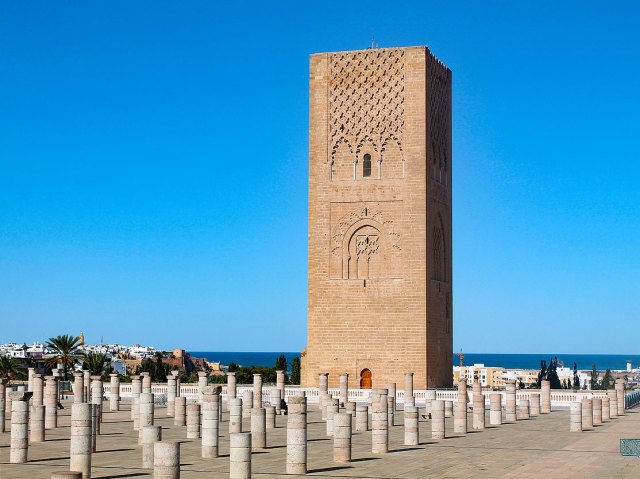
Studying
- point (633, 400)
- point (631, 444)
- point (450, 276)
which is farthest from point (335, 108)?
point (631, 444)

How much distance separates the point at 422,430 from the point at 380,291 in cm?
1449

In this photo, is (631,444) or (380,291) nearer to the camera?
(631,444)

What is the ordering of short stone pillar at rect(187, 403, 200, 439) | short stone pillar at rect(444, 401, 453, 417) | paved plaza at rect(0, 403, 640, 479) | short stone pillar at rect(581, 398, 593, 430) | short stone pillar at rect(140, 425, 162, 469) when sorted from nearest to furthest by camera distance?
paved plaza at rect(0, 403, 640, 479) < short stone pillar at rect(140, 425, 162, 469) < short stone pillar at rect(187, 403, 200, 439) < short stone pillar at rect(581, 398, 593, 430) < short stone pillar at rect(444, 401, 453, 417)

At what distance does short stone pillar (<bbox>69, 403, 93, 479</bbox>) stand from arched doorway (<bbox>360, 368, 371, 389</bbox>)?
2314 centimetres

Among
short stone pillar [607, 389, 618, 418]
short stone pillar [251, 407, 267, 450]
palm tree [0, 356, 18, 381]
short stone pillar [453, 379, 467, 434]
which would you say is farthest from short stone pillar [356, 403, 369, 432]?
palm tree [0, 356, 18, 381]

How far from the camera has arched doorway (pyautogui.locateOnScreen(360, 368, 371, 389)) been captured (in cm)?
3988

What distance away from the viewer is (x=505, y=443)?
22.3m

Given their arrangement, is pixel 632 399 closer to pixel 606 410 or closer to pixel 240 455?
pixel 606 410

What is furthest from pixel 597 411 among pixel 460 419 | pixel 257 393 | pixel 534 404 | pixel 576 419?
pixel 257 393

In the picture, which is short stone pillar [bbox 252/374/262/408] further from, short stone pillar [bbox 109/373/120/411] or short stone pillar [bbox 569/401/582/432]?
short stone pillar [bbox 569/401/582/432]

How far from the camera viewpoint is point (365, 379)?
39938mm

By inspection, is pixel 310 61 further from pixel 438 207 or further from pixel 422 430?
pixel 422 430

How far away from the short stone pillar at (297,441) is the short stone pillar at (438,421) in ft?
20.0

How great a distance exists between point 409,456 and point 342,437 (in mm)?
1415
